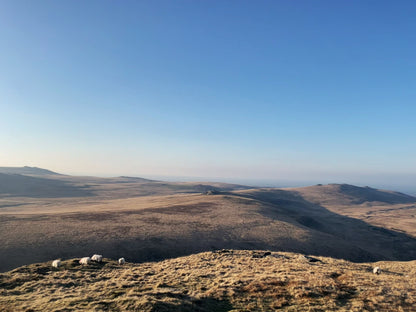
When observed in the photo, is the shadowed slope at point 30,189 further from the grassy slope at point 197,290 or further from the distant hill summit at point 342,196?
the distant hill summit at point 342,196

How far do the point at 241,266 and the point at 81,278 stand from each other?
14801mm

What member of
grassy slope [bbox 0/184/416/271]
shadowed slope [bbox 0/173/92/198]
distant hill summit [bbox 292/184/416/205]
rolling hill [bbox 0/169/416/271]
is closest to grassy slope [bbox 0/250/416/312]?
rolling hill [bbox 0/169/416/271]

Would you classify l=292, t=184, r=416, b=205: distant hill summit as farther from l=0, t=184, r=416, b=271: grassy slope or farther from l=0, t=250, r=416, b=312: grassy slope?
l=0, t=250, r=416, b=312: grassy slope

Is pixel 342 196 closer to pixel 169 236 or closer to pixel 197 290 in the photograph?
pixel 169 236

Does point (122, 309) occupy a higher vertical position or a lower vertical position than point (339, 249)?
higher

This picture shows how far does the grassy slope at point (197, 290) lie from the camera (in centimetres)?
1452

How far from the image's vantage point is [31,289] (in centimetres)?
1773

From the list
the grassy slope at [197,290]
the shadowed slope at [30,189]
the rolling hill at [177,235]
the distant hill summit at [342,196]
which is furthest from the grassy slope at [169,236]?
the distant hill summit at [342,196]

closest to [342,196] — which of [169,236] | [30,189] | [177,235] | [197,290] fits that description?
[177,235]

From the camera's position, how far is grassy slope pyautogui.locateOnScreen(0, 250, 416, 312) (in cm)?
1452

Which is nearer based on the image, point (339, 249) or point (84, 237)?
point (84, 237)

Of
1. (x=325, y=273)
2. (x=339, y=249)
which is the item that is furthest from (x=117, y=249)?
(x=339, y=249)

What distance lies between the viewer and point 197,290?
1733cm

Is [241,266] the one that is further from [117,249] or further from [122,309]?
[117,249]
